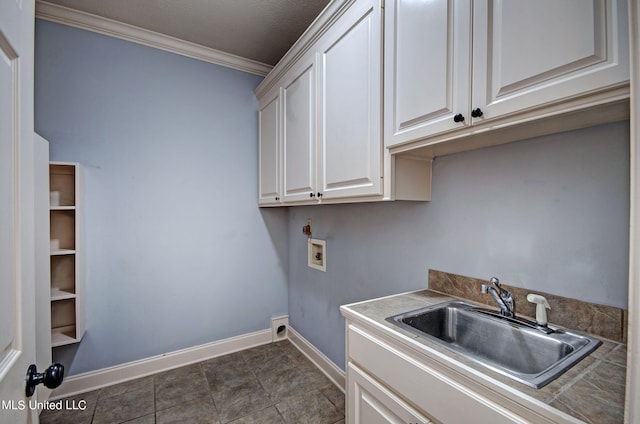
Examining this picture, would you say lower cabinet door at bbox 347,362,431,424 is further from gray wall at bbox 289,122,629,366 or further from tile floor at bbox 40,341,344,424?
tile floor at bbox 40,341,344,424

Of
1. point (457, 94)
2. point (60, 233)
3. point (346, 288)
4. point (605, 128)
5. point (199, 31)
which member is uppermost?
point (199, 31)

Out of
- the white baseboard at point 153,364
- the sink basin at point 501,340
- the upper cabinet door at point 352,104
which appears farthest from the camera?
the white baseboard at point 153,364

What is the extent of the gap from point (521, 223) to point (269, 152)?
5.89 ft

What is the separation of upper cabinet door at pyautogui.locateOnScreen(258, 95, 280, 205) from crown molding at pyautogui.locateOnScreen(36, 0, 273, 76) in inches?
17.5

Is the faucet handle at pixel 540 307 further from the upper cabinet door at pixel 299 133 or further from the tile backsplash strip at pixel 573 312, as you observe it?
the upper cabinet door at pixel 299 133

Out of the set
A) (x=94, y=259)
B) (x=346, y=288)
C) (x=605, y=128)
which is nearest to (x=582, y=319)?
(x=605, y=128)

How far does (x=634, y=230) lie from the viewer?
480 mm

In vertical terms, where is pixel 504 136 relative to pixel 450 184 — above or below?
above

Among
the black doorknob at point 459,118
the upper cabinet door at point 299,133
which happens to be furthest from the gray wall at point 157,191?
the black doorknob at point 459,118

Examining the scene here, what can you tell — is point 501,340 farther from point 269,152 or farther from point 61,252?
point 61,252

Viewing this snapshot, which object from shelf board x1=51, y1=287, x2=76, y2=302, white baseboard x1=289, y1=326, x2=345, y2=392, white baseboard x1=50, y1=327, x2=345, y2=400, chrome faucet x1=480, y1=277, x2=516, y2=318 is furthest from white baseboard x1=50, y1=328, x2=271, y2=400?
chrome faucet x1=480, y1=277, x2=516, y2=318

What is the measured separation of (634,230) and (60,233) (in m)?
2.68

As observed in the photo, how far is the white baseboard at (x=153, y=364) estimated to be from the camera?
2.01 metres

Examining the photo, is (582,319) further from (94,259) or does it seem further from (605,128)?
(94,259)
